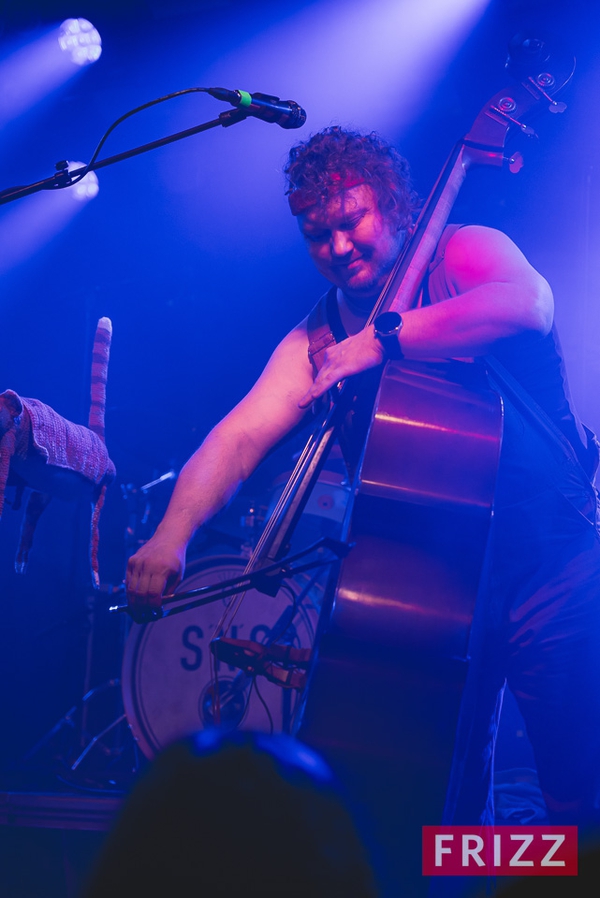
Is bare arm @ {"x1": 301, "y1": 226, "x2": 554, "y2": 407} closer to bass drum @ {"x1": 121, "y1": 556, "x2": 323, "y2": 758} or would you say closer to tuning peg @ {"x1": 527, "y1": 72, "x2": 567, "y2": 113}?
tuning peg @ {"x1": 527, "y1": 72, "x2": 567, "y2": 113}

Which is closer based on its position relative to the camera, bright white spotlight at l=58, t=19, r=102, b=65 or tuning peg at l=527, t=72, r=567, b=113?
tuning peg at l=527, t=72, r=567, b=113

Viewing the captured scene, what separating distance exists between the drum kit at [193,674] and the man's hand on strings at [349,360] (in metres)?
2.00

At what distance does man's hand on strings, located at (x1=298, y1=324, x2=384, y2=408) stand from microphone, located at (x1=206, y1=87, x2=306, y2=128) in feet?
2.30

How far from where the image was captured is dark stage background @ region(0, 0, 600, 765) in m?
4.57

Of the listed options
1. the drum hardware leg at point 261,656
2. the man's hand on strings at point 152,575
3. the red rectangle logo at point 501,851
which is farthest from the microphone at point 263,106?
the red rectangle logo at point 501,851

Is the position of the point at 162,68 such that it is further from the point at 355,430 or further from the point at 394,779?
the point at 394,779

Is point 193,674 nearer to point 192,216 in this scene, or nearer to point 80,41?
point 192,216

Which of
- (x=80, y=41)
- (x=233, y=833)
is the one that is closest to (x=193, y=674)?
(x=233, y=833)

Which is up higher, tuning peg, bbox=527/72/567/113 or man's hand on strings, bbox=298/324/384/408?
tuning peg, bbox=527/72/567/113

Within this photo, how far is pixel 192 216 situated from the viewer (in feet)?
19.2

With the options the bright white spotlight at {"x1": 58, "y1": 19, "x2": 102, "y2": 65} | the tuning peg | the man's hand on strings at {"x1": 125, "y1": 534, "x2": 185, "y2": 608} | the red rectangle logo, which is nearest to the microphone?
the tuning peg

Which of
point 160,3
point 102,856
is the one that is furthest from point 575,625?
point 160,3

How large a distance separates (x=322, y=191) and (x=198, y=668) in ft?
9.75

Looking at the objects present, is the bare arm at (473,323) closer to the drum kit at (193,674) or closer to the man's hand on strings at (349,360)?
the man's hand on strings at (349,360)
